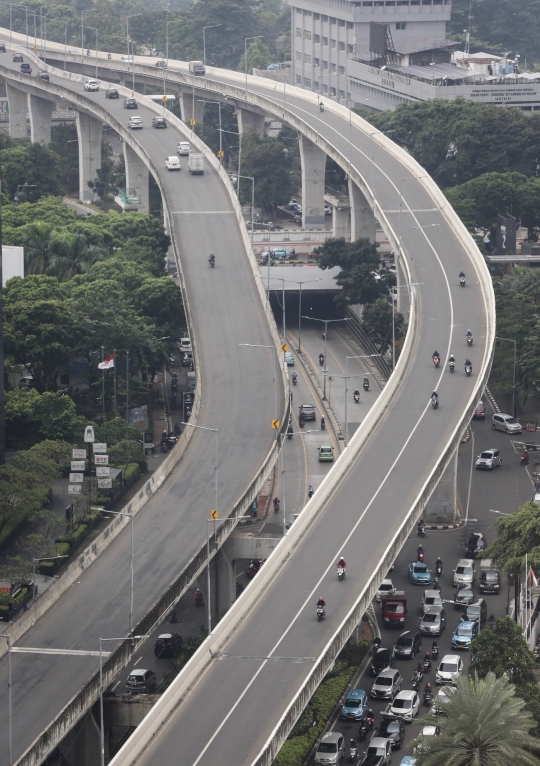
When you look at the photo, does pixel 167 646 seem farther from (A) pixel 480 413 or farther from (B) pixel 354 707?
(A) pixel 480 413

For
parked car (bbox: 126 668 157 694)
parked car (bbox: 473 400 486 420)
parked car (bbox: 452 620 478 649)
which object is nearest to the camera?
parked car (bbox: 126 668 157 694)

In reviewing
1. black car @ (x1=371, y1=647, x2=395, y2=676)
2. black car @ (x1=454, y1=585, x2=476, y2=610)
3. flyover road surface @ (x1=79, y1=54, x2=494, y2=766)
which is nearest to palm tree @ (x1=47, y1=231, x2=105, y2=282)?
flyover road surface @ (x1=79, y1=54, x2=494, y2=766)

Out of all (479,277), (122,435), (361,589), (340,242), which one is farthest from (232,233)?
(361,589)

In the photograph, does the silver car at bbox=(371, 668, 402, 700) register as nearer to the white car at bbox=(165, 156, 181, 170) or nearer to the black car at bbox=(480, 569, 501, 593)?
the black car at bbox=(480, 569, 501, 593)

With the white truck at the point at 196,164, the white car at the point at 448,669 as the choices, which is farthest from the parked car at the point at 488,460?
the white truck at the point at 196,164

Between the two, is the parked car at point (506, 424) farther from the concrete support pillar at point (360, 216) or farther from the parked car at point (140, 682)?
the parked car at point (140, 682)

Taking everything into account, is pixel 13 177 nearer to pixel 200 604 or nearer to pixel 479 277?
pixel 479 277
